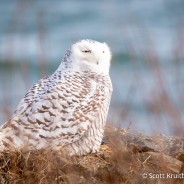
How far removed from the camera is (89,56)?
18.6 ft

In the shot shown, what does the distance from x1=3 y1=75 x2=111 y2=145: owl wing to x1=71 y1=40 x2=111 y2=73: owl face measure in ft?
1.03

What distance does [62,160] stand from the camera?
4625 millimetres

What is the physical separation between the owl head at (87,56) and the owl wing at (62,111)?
12.0 inches

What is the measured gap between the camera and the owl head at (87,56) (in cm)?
565

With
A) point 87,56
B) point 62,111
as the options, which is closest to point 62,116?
point 62,111

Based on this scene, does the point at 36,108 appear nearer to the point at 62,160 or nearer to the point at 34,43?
the point at 62,160

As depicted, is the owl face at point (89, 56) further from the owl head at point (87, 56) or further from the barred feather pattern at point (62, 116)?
the barred feather pattern at point (62, 116)

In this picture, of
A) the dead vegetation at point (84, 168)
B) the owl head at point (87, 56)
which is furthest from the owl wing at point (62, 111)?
the owl head at point (87, 56)

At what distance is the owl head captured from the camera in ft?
18.5

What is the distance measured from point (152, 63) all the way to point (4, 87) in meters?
0.73

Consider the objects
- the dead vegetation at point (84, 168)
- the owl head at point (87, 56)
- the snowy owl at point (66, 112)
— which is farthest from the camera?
the owl head at point (87, 56)

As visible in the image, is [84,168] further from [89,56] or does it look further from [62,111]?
[89,56]

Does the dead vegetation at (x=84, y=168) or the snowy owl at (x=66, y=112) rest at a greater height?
the snowy owl at (x=66, y=112)

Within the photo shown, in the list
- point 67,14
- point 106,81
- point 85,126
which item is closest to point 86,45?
point 106,81
